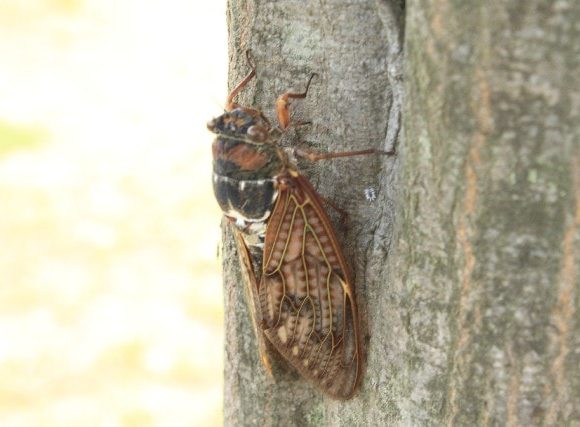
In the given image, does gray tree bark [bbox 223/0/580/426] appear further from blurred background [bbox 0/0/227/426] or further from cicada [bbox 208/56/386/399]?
blurred background [bbox 0/0/227/426]

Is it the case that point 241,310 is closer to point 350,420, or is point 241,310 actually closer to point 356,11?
point 350,420

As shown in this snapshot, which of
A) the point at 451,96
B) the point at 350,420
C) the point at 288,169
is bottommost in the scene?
the point at 350,420

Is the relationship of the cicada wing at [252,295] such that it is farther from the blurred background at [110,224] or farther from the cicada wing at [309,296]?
the blurred background at [110,224]

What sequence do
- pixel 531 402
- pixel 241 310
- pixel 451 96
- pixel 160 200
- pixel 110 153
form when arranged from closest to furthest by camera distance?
pixel 451 96
pixel 531 402
pixel 241 310
pixel 160 200
pixel 110 153

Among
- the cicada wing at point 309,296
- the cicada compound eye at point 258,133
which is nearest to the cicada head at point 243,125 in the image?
the cicada compound eye at point 258,133

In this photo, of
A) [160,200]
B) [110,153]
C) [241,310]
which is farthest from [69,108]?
[241,310]

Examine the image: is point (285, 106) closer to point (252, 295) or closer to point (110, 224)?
point (252, 295)

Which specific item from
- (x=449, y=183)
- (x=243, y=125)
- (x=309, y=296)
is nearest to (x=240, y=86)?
(x=243, y=125)

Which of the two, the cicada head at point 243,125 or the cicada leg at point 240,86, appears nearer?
the cicada leg at point 240,86
